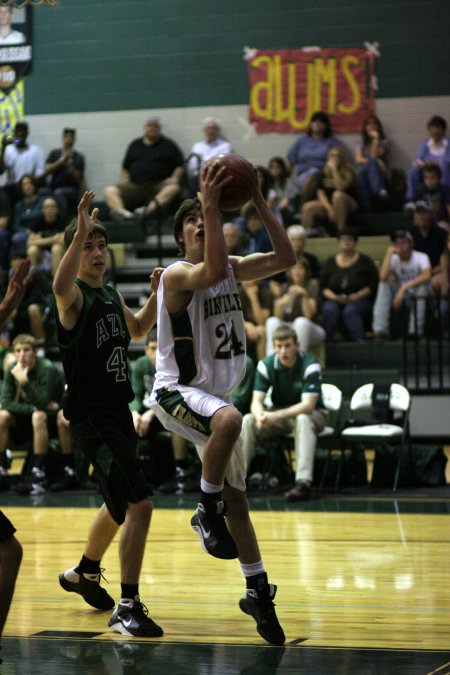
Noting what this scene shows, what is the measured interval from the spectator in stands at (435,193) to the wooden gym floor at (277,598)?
505 centimetres

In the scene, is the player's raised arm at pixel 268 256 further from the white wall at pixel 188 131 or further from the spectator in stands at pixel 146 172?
the white wall at pixel 188 131

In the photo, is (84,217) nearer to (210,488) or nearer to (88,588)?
(210,488)

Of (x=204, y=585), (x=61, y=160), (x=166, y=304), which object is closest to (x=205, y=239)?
(x=166, y=304)

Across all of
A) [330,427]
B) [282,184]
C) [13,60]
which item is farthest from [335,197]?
[13,60]

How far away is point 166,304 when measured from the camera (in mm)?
4977

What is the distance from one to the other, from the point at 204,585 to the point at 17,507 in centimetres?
Answer: 331

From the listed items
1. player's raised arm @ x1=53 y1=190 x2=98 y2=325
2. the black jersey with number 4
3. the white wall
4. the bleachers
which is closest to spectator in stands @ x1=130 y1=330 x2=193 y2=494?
the bleachers

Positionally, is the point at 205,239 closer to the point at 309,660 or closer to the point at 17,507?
the point at 309,660

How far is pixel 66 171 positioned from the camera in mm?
14930

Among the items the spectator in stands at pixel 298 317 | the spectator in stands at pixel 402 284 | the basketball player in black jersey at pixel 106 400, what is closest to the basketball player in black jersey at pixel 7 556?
the basketball player in black jersey at pixel 106 400

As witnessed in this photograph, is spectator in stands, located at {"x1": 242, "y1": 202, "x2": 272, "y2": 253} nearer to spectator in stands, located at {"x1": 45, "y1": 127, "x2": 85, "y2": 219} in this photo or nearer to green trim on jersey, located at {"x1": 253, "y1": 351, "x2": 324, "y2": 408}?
spectator in stands, located at {"x1": 45, "y1": 127, "x2": 85, "y2": 219}

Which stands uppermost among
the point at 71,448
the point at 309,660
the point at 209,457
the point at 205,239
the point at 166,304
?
the point at 205,239

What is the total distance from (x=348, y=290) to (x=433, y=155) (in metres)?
2.57

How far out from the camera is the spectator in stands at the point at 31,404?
9883mm
